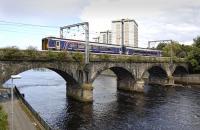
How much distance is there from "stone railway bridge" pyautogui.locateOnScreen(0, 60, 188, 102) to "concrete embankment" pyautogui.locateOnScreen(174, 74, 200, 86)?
12.8 meters

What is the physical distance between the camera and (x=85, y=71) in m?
61.7

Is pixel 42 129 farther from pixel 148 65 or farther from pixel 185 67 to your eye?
pixel 185 67

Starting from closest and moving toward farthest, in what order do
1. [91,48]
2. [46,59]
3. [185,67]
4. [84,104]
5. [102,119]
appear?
[102,119]
[46,59]
[84,104]
[91,48]
[185,67]

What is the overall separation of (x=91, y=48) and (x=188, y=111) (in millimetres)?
29003

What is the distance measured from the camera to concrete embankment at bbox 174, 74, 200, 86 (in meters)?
108

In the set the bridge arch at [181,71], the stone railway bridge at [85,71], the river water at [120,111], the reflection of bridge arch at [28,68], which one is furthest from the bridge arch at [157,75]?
the reflection of bridge arch at [28,68]

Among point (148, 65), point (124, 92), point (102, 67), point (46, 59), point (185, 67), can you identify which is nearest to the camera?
point (46, 59)

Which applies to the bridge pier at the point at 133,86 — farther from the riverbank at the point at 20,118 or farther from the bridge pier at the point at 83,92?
the riverbank at the point at 20,118

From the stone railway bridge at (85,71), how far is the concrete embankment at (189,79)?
12794 mm

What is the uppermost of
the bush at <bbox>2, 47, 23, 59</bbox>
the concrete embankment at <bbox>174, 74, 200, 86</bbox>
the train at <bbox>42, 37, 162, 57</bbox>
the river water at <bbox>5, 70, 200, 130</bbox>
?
the train at <bbox>42, 37, 162, 57</bbox>

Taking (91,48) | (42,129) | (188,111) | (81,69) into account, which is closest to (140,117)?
(188,111)

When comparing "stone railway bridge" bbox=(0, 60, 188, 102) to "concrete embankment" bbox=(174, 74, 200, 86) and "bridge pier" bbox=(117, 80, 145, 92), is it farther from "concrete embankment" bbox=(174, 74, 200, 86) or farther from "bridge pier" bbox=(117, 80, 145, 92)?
"concrete embankment" bbox=(174, 74, 200, 86)

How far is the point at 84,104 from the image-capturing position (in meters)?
60.0

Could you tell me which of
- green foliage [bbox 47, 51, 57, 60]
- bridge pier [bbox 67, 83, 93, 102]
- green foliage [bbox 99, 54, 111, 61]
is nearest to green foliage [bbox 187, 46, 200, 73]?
green foliage [bbox 99, 54, 111, 61]
